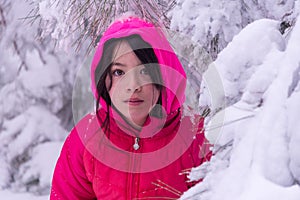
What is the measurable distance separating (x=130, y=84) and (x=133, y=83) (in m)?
0.01

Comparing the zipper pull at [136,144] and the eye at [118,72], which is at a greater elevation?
the eye at [118,72]

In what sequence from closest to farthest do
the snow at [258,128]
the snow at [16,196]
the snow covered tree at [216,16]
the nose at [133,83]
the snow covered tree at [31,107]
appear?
the snow at [258,128] → the nose at [133,83] → the snow covered tree at [216,16] → the snow at [16,196] → the snow covered tree at [31,107]

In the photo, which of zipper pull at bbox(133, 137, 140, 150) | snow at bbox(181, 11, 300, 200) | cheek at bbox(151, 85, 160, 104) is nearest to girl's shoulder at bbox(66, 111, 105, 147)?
zipper pull at bbox(133, 137, 140, 150)

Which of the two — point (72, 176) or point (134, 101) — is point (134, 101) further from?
point (72, 176)

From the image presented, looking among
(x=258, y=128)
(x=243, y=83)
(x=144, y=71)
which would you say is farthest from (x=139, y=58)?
(x=258, y=128)

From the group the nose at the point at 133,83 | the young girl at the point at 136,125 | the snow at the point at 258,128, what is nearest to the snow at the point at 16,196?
the young girl at the point at 136,125

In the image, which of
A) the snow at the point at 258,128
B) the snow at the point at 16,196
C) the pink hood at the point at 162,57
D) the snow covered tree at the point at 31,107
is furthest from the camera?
the snow covered tree at the point at 31,107

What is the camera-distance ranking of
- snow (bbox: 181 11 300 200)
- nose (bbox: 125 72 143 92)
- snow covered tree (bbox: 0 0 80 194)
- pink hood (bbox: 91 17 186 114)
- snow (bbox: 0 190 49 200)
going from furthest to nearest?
snow covered tree (bbox: 0 0 80 194)
snow (bbox: 0 190 49 200)
pink hood (bbox: 91 17 186 114)
nose (bbox: 125 72 143 92)
snow (bbox: 181 11 300 200)

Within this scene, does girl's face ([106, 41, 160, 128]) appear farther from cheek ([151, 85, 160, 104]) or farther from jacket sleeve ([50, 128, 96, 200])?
jacket sleeve ([50, 128, 96, 200])

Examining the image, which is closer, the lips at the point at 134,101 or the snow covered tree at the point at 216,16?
the lips at the point at 134,101

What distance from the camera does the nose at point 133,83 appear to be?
2.04 meters

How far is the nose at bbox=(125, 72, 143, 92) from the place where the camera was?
2045 millimetres

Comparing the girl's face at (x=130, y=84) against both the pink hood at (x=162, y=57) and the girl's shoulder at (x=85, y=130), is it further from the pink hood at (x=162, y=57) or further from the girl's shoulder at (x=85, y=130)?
the girl's shoulder at (x=85, y=130)

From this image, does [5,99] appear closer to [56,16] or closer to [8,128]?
[8,128]
